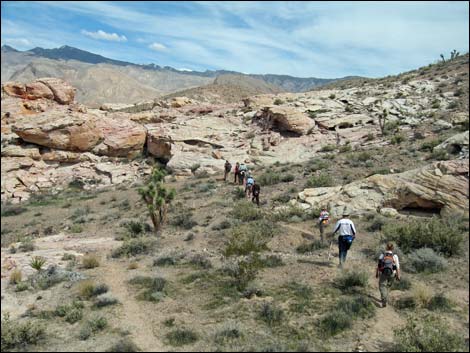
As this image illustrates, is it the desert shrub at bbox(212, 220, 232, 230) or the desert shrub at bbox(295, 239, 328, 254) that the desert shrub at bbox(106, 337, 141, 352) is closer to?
the desert shrub at bbox(295, 239, 328, 254)

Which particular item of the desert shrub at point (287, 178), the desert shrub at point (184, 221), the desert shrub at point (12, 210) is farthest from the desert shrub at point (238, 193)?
the desert shrub at point (12, 210)

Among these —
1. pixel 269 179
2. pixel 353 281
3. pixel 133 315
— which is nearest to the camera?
pixel 133 315

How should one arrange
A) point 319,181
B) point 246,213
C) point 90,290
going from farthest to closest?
point 319,181 → point 246,213 → point 90,290

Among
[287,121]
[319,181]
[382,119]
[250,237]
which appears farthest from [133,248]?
[382,119]

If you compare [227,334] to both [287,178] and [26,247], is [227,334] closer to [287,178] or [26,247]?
[26,247]

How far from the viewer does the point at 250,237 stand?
13.6 meters

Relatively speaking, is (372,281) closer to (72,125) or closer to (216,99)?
(72,125)

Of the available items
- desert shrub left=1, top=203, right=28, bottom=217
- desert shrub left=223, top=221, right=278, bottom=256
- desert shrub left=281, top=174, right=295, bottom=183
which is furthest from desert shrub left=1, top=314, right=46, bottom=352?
desert shrub left=1, top=203, right=28, bottom=217

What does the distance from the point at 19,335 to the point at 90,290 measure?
2.63 meters

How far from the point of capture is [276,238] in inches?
556

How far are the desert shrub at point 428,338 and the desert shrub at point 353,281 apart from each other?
2147 mm

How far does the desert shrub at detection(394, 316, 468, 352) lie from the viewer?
656cm

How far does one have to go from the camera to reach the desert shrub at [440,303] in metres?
8.26

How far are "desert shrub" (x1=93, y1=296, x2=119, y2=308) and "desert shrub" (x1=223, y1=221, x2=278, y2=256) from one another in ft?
13.5
